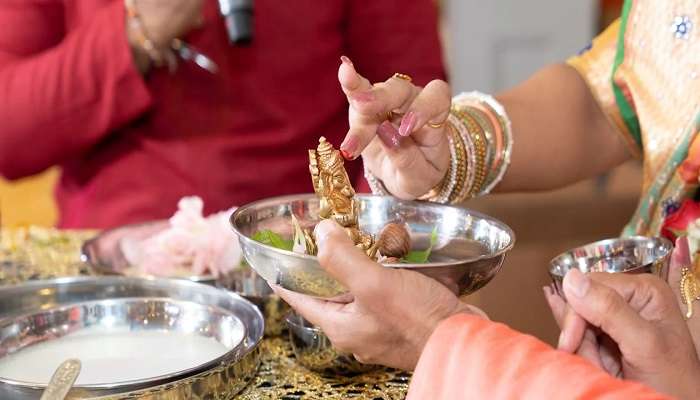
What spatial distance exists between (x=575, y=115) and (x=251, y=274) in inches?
17.3

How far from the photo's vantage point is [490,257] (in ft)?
2.04

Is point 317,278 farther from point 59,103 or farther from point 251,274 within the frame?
point 59,103

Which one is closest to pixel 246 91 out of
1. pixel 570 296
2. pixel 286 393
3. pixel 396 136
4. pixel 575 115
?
pixel 575 115

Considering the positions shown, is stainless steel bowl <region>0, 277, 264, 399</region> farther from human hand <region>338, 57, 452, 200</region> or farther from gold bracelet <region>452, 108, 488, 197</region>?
gold bracelet <region>452, 108, 488, 197</region>

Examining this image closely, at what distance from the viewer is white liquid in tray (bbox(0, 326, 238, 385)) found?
676 mm

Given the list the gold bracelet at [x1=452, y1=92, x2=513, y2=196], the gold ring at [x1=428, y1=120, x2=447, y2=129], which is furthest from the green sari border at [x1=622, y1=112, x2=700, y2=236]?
the gold ring at [x1=428, y1=120, x2=447, y2=129]

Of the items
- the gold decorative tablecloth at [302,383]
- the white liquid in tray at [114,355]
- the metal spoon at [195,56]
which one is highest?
the metal spoon at [195,56]

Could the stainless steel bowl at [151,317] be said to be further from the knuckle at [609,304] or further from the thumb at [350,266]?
the knuckle at [609,304]

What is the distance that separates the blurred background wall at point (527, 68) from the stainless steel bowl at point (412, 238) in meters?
1.99

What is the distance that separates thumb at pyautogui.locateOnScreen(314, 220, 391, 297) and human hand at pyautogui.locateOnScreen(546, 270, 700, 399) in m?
0.11

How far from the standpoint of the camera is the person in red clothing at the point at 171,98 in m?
1.33

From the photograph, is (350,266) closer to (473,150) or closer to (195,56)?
(473,150)

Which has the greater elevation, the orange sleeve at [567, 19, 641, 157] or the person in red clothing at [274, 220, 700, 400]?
the orange sleeve at [567, 19, 641, 157]

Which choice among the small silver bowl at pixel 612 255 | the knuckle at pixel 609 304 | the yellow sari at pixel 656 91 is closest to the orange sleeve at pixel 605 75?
the yellow sari at pixel 656 91
